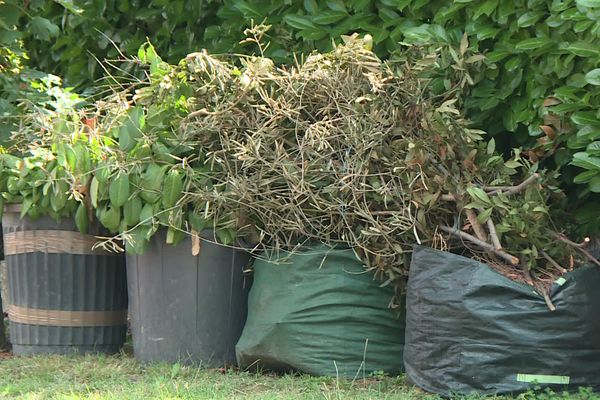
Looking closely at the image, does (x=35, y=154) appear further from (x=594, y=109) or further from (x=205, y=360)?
(x=594, y=109)

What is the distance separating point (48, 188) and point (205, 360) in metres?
1.23

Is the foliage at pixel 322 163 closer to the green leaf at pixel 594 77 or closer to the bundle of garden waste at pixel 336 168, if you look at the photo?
the bundle of garden waste at pixel 336 168

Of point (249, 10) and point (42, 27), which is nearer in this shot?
point (249, 10)

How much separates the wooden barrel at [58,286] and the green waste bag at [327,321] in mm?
1147

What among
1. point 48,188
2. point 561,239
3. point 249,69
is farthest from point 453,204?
point 48,188

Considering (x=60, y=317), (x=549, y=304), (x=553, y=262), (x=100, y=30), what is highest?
(x=100, y=30)

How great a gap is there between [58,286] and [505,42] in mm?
2686

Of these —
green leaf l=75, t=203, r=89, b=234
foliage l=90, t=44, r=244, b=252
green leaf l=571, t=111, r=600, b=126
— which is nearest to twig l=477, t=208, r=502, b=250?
green leaf l=571, t=111, r=600, b=126

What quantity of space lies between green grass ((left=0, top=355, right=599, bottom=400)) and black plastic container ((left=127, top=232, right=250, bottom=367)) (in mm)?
131

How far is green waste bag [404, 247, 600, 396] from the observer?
3.69 m

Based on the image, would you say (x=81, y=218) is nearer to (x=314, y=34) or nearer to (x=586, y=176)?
(x=314, y=34)

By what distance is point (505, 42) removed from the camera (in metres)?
4.28

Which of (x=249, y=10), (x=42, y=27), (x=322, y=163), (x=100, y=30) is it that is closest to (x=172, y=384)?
(x=322, y=163)

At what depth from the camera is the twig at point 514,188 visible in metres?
3.98
